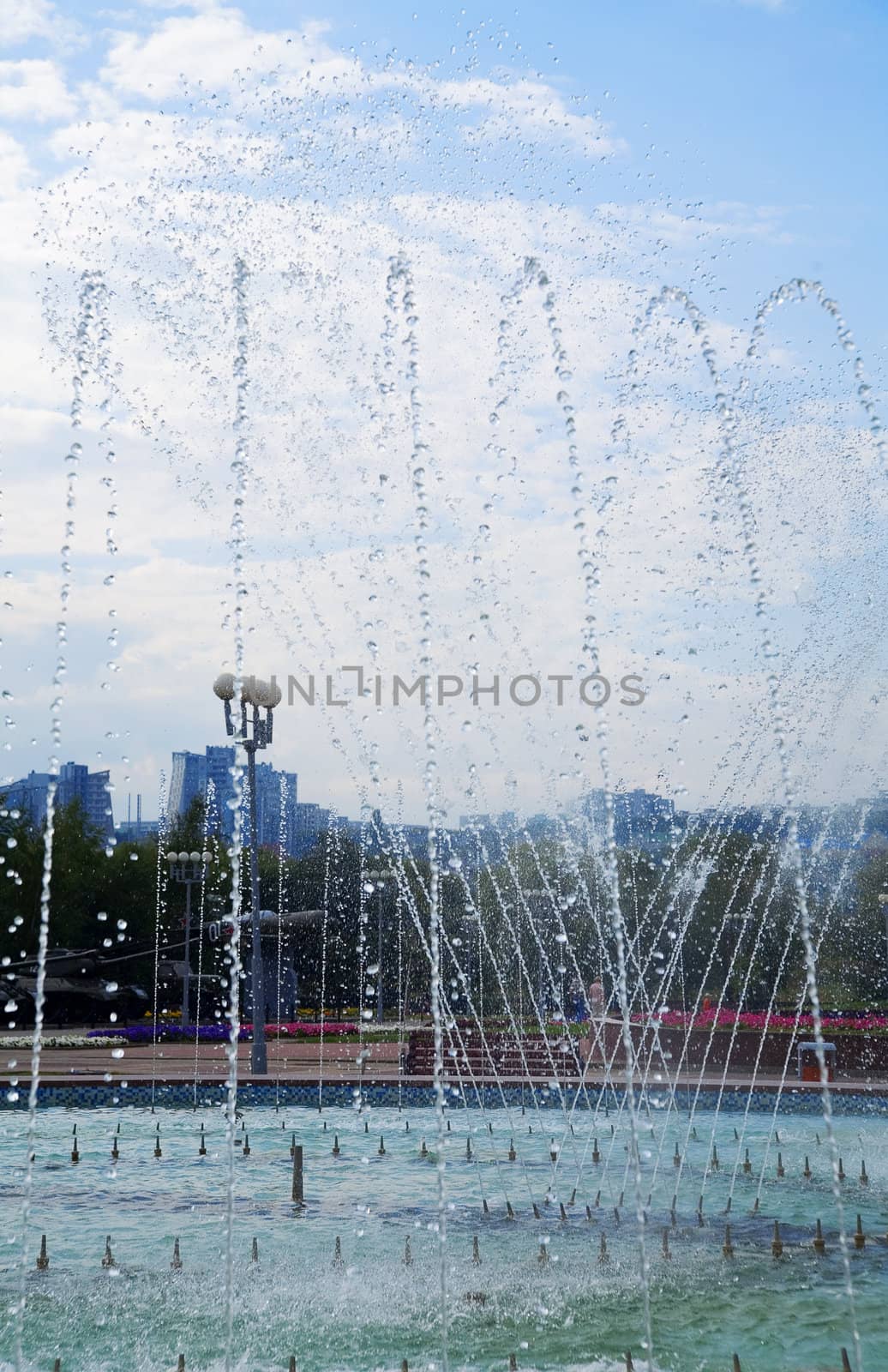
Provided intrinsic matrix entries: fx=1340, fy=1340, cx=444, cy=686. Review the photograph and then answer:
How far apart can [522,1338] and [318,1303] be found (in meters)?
1.28

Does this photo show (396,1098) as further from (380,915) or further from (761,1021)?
(380,915)


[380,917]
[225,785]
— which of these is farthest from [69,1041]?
[225,785]

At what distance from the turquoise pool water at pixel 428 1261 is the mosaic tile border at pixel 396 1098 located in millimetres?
3159

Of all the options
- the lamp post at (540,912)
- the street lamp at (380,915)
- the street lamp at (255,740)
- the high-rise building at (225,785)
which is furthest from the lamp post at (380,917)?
the high-rise building at (225,785)

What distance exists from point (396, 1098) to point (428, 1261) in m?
9.54

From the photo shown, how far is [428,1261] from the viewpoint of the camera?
844cm

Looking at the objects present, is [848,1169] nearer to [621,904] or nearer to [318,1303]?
[318,1303]

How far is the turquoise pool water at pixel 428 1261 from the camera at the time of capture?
22.2 ft

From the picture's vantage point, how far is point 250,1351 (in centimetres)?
669

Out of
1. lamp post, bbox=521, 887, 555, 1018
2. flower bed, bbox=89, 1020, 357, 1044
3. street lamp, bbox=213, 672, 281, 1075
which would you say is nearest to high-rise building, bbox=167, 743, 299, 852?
lamp post, bbox=521, 887, 555, 1018

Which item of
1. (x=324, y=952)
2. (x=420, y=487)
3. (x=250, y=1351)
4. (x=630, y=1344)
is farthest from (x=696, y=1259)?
(x=324, y=952)

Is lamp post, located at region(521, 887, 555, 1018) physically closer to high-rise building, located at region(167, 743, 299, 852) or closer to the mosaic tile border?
the mosaic tile border

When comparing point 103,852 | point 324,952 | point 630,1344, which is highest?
point 103,852

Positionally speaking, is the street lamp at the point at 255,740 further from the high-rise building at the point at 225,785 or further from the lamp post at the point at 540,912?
the high-rise building at the point at 225,785
